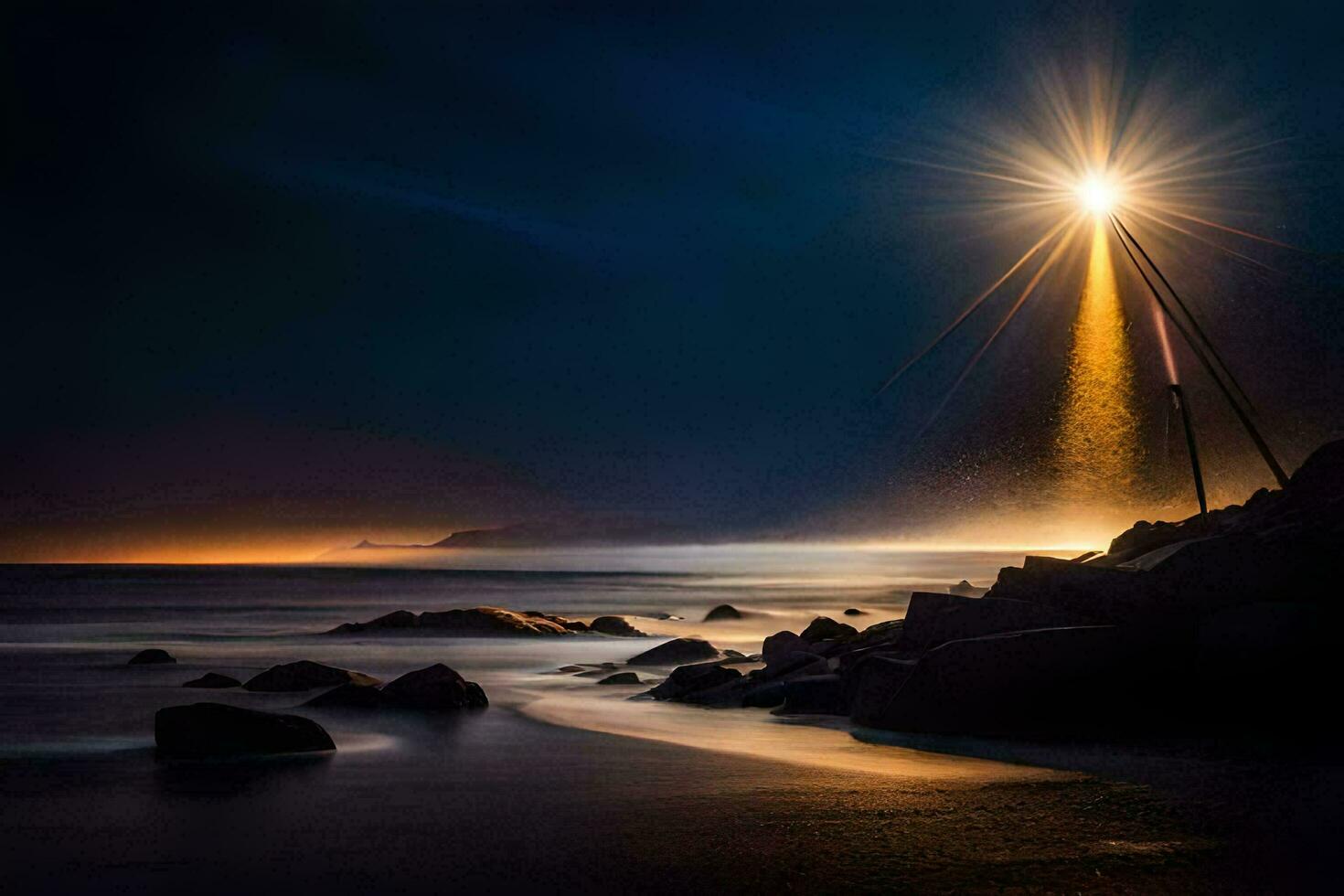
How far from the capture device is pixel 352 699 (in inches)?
553

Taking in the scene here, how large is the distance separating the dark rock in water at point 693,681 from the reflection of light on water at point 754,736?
1.34 ft

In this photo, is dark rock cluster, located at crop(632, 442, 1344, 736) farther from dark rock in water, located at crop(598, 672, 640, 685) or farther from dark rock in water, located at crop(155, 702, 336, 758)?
dark rock in water, located at crop(155, 702, 336, 758)

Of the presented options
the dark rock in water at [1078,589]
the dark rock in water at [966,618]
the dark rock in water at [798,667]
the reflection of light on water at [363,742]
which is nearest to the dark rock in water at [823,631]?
the dark rock in water at [798,667]

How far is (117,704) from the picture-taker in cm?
1525

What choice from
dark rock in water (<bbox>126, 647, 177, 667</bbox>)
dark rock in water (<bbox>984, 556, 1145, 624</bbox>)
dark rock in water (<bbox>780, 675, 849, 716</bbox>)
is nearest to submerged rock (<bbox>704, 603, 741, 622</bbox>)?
dark rock in water (<bbox>126, 647, 177, 667</bbox>)

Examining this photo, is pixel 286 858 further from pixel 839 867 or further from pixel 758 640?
pixel 758 640

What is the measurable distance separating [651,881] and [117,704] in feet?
40.3

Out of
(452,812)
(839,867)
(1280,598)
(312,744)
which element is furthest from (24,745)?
(1280,598)

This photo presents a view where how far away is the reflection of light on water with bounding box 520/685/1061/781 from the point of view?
8.61 meters

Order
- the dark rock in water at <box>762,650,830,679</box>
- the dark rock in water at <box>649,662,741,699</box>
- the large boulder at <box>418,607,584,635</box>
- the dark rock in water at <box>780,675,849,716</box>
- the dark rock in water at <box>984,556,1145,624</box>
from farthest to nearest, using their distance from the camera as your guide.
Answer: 1. the large boulder at <box>418,607,584,635</box>
2. the dark rock in water at <box>649,662,741,699</box>
3. the dark rock in water at <box>762,650,830,679</box>
4. the dark rock in water at <box>780,675,849,716</box>
5. the dark rock in water at <box>984,556,1145,624</box>

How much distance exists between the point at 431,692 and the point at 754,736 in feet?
15.6

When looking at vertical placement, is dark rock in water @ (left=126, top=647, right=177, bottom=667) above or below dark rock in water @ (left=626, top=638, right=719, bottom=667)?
below

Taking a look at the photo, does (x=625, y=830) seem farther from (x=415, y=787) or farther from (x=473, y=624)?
(x=473, y=624)

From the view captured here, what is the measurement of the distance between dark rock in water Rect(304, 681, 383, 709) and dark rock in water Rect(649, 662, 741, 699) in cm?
378
